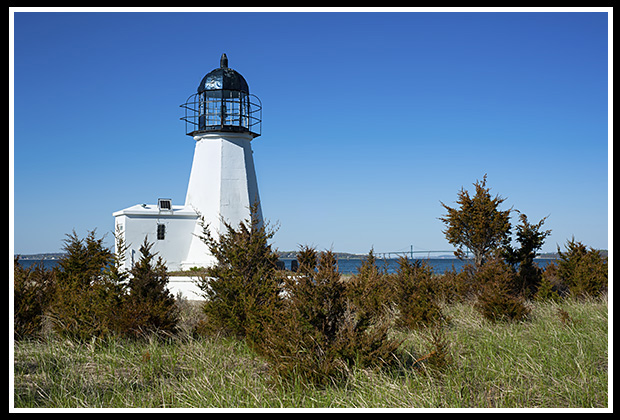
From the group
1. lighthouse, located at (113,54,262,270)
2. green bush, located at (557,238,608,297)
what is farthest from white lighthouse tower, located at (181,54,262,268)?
green bush, located at (557,238,608,297)

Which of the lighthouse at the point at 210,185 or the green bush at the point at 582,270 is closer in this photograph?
the green bush at the point at 582,270

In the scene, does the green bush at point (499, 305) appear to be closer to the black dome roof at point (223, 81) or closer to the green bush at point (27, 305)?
the green bush at point (27, 305)

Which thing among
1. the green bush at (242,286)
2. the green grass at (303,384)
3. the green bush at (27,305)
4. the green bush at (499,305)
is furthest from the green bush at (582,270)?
the green bush at (27,305)

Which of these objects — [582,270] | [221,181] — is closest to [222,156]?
[221,181]

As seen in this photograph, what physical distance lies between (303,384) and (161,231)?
20505mm

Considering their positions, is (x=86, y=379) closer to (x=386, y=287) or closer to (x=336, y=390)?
(x=336, y=390)

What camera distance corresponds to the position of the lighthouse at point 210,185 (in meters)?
24.4

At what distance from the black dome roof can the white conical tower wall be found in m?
2.16

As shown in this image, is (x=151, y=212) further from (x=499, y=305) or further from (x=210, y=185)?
(x=499, y=305)

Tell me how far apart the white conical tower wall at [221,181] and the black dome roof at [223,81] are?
2164mm

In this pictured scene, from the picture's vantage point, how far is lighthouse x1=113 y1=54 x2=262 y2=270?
24.4 meters
